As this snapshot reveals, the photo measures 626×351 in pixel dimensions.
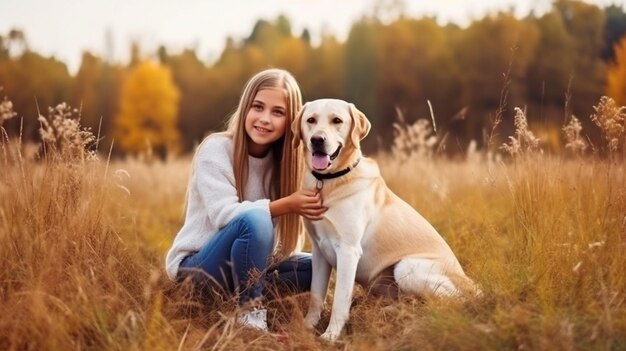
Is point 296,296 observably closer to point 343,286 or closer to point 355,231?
point 343,286

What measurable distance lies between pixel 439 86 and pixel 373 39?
147 inches

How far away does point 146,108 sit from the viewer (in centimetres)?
3312

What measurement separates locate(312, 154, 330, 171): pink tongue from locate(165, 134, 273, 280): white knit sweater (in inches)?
13.1

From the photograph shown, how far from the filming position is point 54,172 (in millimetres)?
3305

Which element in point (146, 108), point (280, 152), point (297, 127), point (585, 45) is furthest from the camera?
point (146, 108)

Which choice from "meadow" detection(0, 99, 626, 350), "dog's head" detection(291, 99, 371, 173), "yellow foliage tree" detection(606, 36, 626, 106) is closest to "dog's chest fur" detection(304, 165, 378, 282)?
"dog's head" detection(291, 99, 371, 173)

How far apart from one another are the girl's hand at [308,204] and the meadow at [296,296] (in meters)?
0.43

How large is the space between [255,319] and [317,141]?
95 cm

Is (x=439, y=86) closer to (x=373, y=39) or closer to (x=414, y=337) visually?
(x=373, y=39)

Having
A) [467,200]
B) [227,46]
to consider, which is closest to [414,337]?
[467,200]

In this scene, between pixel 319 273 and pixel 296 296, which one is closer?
pixel 296 296

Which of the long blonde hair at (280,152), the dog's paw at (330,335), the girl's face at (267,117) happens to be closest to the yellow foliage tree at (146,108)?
the long blonde hair at (280,152)

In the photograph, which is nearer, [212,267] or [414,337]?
[414,337]

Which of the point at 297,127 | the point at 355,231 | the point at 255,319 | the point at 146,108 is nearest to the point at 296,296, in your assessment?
the point at 255,319
